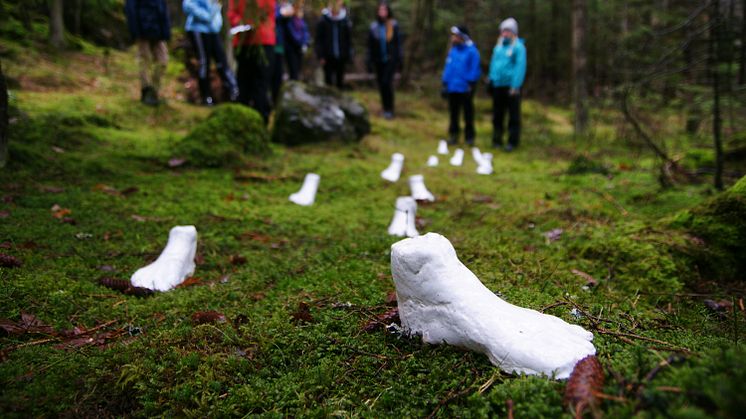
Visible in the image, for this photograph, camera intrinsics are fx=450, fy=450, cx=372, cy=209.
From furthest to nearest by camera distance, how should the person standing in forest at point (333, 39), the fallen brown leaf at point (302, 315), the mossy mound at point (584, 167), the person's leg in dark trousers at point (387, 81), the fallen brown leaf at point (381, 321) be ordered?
the person's leg in dark trousers at point (387, 81) < the person standing in forest at point (333, 39) < the mossy mound at point (584, 167) < the fallen brown leaf at point (302, 315) < the fallen brown leaf at point (381, 321)

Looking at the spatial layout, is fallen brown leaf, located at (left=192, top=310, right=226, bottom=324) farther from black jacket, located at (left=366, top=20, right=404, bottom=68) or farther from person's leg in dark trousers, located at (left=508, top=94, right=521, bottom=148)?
black jacket, located at (left=366, top=20, right=404, bottom=68)

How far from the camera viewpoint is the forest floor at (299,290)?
1.66m

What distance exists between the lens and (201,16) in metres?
8.05

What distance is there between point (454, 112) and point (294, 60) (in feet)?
13.7

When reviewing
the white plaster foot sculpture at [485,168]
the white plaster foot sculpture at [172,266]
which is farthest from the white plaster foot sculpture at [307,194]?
the white plaster foot sculpture at [485,168]

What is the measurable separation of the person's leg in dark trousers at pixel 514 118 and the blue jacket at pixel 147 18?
22.7ft

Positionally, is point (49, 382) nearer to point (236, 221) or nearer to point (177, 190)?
point (236, 221)

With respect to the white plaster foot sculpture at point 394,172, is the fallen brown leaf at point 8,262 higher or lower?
lower

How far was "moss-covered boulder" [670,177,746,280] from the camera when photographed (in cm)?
290

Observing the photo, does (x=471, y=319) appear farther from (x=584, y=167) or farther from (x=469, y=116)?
(x=469, y=116)

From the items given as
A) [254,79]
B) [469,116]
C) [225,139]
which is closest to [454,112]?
[469,116]

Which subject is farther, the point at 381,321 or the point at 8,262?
the point at 8,262

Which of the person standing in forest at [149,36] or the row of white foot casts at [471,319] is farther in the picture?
the person standing in forest at [149,36]

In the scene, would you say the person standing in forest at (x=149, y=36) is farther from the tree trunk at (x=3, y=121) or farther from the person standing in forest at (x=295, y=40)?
the tree trunk at (x=3, y=121)
